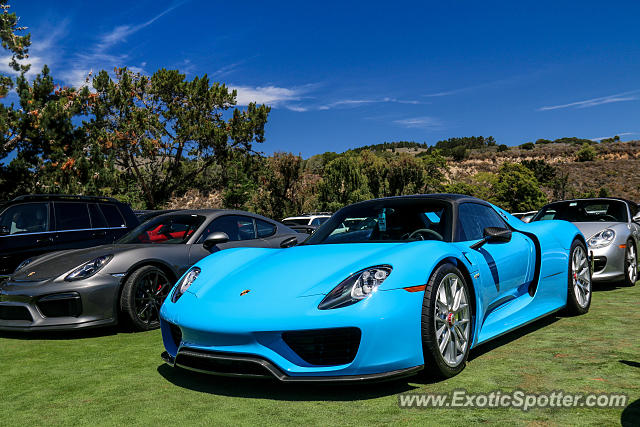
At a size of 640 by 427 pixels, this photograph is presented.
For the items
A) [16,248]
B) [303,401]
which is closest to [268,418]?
[303,401]

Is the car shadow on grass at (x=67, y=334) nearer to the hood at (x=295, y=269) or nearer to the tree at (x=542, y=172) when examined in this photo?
the hood at (x=295, y=269)

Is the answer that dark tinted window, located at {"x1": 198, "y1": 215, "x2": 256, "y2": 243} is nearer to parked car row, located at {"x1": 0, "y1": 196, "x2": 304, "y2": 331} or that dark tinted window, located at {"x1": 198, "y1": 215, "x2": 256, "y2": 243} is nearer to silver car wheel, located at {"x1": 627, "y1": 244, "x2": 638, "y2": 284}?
parked car row, located at {"x1": 0, "y1": 196, "x2": 304, "y2": 331}

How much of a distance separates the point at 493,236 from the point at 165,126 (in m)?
30.0

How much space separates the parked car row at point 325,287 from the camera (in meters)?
3.39

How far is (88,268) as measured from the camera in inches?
235

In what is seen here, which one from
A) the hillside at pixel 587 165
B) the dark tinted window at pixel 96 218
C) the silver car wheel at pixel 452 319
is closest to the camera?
the silver car wheel at pixel 452 319

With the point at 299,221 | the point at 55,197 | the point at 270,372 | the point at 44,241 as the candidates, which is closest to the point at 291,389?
the point at 270,372

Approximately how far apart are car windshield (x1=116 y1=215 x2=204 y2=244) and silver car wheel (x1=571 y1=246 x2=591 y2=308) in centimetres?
430

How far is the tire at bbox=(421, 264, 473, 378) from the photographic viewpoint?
3578 millimetres

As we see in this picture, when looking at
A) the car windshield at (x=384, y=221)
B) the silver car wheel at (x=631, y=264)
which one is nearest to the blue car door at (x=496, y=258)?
the car windshield at (x=384, y=221)

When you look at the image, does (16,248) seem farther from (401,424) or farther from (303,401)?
(401,424)

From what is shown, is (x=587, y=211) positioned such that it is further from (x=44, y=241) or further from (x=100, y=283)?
(x=44, y=241)

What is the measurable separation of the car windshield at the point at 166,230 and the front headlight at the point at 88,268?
0.85 m

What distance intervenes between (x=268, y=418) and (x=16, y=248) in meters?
6.01
